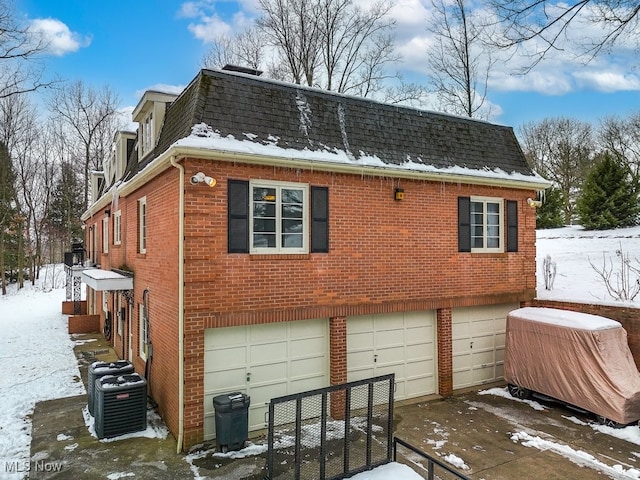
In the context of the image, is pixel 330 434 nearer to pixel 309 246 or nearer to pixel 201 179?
pixel 309 246

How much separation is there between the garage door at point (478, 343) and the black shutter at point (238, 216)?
19.2 feet

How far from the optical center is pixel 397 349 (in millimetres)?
9695

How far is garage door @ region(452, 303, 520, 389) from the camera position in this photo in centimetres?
1045

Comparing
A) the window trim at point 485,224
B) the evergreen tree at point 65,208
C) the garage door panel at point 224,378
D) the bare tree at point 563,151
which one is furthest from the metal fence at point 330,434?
the evergreen tree at point 65,208

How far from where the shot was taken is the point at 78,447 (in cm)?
702

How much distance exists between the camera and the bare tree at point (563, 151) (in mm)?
33188

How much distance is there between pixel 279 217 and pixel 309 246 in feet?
2.84

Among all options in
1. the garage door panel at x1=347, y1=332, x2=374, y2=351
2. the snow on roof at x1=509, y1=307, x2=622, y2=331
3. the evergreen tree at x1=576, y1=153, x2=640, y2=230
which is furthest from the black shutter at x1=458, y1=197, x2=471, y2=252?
the evergreen tree at x1=576, y1=153, x2=640, y2=230

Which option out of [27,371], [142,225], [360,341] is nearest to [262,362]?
[360,341]

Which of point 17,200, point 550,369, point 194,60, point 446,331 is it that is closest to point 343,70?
point 194,60

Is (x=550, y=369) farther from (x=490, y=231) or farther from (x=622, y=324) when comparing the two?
(x=490, y=231)

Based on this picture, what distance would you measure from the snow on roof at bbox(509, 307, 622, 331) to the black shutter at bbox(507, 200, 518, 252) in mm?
1847

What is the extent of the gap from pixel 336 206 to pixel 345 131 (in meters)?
1.83

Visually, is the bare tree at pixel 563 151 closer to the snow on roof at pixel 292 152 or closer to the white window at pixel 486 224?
the white window at pixel 486 224
